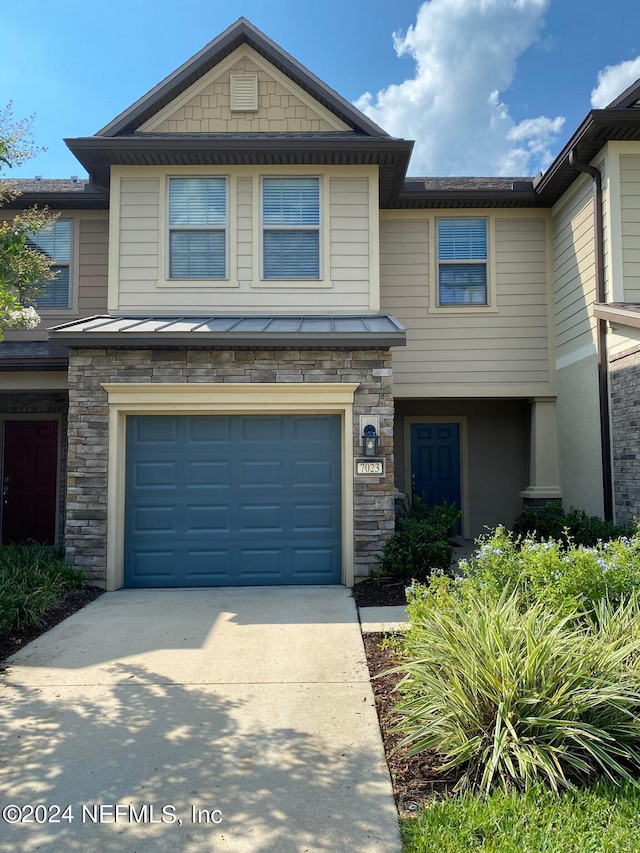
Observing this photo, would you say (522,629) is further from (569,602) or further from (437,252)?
(437,252)

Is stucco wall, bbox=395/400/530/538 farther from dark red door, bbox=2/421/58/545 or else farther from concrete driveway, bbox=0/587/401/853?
dark red door, bbox=2/421/58/545

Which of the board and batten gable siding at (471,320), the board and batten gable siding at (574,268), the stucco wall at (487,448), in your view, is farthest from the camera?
→ the stucco wall at (487,448)

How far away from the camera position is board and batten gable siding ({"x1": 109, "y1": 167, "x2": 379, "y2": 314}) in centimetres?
824

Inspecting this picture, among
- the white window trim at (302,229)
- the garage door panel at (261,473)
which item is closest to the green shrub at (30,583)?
the garage door panel at (261,473)

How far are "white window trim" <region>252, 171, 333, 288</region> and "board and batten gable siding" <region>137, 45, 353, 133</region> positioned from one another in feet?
2.75

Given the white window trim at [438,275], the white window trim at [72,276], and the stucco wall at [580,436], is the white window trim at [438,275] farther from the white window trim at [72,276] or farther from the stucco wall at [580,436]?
the white window trim at [72,276]

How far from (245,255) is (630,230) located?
17.5ft

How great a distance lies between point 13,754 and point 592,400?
307 inches

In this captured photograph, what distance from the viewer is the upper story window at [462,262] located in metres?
9.60

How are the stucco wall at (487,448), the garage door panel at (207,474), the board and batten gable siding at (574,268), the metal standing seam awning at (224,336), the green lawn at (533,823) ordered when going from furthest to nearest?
the stucco wall at (487,448), the board and batten gable siding at (574,268), the garage door panel at (207,474), the metal standing seam awning at (224,336), the green lawn at (533,823)

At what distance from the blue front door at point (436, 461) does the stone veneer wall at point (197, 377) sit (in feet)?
11.7

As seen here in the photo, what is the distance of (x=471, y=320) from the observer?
954 cm

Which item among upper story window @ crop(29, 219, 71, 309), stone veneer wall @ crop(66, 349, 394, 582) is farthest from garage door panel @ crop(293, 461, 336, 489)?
upper story window @ crop(29, 219, 71, 309)

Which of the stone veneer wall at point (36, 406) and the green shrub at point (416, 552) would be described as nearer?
the green shrub at point (416, 552)
